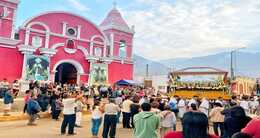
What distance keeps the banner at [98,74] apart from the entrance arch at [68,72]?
114 centimetres

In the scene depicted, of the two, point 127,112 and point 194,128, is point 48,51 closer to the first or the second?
point 127,112

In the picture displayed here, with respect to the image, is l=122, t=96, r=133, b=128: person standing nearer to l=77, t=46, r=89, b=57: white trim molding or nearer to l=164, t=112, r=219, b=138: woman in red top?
l=164, t=112, r=219, b=138: woman in red top

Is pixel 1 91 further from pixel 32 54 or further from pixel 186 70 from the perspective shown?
pixel 186 70

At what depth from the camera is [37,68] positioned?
23922 mm

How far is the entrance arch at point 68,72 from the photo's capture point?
2775cm

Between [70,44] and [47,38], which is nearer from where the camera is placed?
[47,38]

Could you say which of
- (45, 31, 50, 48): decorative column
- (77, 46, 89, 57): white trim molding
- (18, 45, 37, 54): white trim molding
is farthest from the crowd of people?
(77, 46, 89, 57): white trim molding

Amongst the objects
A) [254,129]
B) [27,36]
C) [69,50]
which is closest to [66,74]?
[69,50]

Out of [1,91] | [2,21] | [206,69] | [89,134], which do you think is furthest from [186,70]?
[2,21]

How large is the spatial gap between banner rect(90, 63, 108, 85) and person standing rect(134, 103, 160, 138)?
22.8 meters

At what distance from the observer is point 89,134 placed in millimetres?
10148

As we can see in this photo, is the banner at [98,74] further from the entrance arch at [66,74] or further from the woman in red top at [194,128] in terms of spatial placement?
the woman in red top at [194,128]

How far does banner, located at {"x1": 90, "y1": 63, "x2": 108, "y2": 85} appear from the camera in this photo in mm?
28281

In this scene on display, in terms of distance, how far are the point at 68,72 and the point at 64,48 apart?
345 cm
